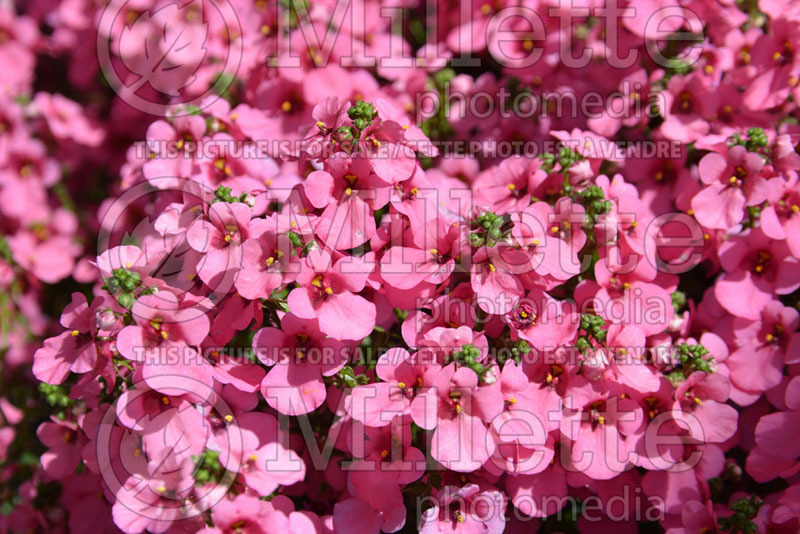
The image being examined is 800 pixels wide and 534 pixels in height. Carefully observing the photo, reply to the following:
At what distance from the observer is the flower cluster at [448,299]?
1942mm

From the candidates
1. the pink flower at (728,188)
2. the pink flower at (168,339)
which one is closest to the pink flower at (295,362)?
the pink flower at (168,339)

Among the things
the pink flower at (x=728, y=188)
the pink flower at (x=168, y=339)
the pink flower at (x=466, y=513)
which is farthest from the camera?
the pink flower at (x=728, y=188)

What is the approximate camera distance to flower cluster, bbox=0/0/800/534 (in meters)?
1.94

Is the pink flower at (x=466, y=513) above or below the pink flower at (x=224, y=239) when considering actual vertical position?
below

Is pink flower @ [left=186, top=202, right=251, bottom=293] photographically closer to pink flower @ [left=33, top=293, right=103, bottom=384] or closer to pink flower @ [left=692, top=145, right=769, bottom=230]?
pink flower @ [left=33, top=293, right=103, bottom=384]

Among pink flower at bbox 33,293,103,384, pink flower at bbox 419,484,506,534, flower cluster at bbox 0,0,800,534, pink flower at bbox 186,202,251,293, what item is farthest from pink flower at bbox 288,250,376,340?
pink flower at bbox 33,293,103,384

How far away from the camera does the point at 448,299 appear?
2.08 meters

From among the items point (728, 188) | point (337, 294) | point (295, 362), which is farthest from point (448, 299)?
point (728, 188)

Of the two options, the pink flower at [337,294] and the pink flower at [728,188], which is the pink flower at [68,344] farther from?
the pink flower at [728,188]

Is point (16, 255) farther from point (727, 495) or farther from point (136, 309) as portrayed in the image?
point (727, 495)

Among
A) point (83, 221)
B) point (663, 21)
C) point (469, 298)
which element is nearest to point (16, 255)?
point (83, 221)

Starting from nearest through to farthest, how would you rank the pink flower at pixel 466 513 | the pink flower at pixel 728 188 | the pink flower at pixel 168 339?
the pink flower at pixel 168 339
the pink flower at pixel 466 513
the pink flower at pixel 728 188

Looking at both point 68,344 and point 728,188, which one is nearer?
point 68,344

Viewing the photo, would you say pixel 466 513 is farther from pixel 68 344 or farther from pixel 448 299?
pixel 68 344
